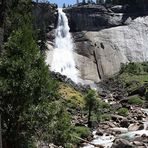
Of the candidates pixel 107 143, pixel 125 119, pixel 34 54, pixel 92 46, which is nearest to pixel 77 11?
pixel 92 46

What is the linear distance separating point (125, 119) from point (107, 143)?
13584 millimetres

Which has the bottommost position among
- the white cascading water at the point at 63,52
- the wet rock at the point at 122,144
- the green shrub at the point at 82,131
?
the green shrub at the point at 82,131

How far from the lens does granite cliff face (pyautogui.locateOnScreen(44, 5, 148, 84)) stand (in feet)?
342

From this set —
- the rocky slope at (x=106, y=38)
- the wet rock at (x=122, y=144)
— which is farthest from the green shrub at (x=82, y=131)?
the rocky slope at (x=106, y=38)

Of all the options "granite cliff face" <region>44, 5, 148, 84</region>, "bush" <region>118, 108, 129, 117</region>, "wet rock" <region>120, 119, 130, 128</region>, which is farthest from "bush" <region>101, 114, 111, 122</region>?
"granite cliff face" <region>44, 5, 148, 84</region>

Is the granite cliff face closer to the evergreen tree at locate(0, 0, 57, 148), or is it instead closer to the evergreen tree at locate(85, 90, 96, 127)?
the evergreen tree at locate(85, 90, 96, 127)

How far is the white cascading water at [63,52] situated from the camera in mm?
102688

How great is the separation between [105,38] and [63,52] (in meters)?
10.5

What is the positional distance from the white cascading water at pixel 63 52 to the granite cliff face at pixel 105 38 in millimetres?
1201

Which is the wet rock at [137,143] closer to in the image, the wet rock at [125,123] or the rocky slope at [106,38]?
the wet rock at [125,123]

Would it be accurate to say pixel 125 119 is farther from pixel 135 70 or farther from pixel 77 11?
pixel 77 11

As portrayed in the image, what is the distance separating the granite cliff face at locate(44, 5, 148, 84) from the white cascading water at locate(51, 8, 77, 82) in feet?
3.94

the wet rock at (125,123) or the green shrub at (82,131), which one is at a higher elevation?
the green shrub at (82,131)

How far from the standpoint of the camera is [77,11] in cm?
11569
